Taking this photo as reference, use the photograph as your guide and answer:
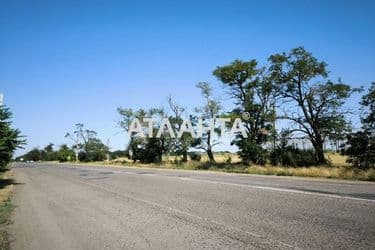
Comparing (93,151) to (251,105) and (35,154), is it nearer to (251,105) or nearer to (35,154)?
(251,105)

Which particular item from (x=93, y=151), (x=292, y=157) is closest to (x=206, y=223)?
(x=292, y=157)

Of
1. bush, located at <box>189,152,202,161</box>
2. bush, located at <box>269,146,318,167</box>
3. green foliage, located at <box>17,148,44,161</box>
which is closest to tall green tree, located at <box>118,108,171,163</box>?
bush, located at <box>189,152,202,161</box>

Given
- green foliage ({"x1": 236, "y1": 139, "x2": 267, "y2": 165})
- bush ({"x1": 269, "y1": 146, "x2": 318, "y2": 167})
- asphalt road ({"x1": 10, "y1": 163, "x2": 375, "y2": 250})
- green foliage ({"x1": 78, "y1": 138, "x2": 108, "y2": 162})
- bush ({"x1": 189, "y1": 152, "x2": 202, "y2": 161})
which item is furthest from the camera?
green foliage ({"x1": 78, "y1": 138, "x2": 108, "y2": 162})

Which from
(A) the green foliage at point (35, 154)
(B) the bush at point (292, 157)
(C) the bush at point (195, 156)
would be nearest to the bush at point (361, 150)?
(B) the bush at point (292, 157)

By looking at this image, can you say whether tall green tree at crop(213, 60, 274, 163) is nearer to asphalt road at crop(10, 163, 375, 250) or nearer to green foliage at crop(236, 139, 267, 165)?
green foliage at crop(236, 139, 267, 165)

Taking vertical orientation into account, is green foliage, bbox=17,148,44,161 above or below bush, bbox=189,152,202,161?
above

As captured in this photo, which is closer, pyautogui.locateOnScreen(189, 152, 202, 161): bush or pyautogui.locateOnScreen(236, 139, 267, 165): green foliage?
pyautogui.locateOnScreen(236, 139, 267, 165): green foliage

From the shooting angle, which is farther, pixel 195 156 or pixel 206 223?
pixel 195 156

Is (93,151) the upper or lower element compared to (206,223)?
upper

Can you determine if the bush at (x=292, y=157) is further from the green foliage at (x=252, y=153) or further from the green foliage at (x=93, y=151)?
the green foliage at (x=93, y=151)

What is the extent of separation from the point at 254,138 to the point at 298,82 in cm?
750

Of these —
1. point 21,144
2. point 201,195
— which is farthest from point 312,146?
point 21,144

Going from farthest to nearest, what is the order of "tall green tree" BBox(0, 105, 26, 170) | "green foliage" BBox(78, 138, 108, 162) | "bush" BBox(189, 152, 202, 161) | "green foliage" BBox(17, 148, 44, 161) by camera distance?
"green foliage" BBox(17, 148, 44, 161) < "green foliage" BBox(78, 138, 108, 162) < "bush" BBox(189, 152, 202, 161) < "tall green tree" BBox(0, 105, 26, 170)

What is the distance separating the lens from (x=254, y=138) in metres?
35.3
